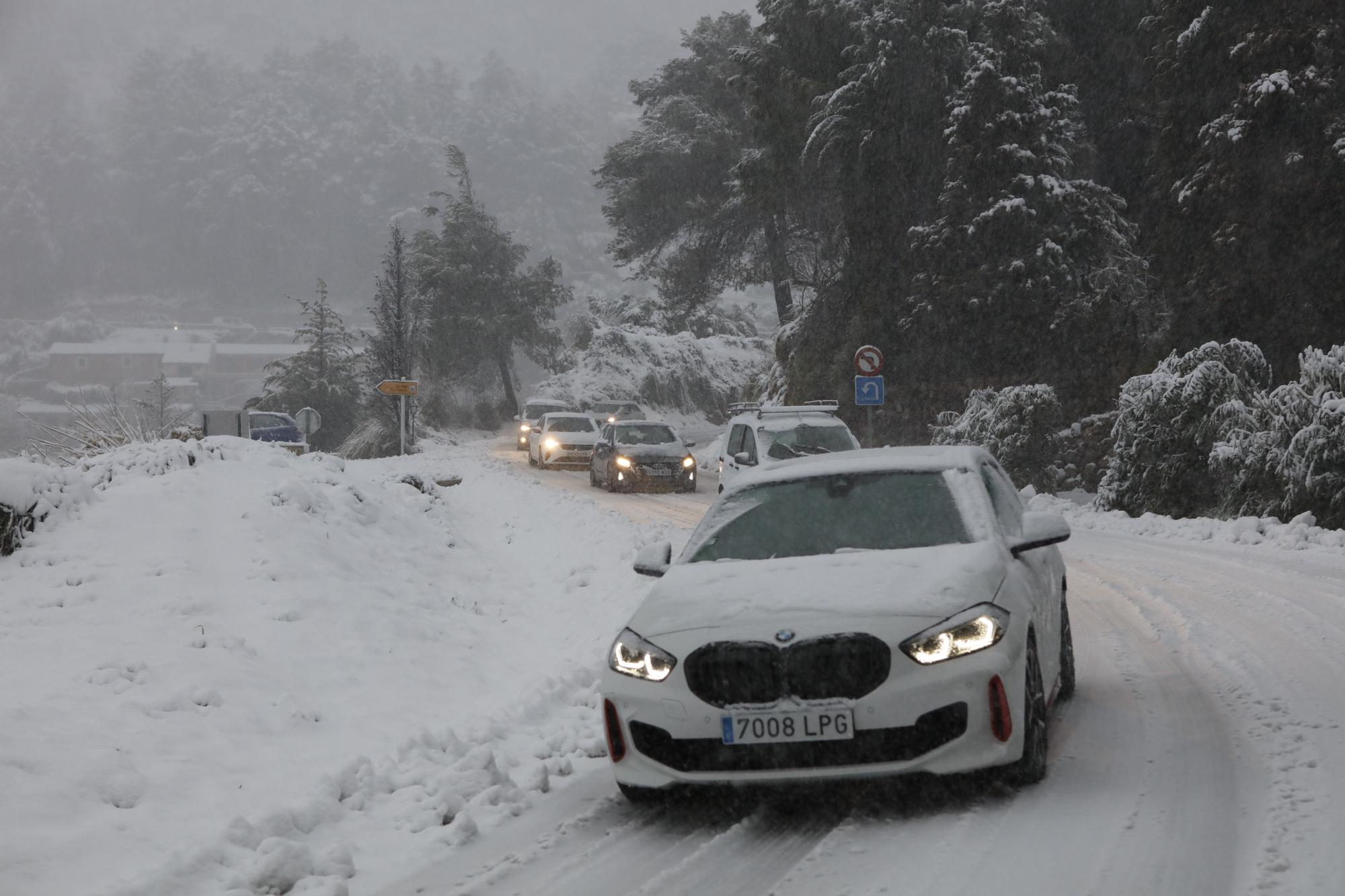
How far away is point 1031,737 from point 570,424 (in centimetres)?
3289

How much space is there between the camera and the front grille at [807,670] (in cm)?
460

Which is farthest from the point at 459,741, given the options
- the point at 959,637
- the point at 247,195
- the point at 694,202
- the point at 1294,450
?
the point at 247,195

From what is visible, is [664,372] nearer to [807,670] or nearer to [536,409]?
[536,409]

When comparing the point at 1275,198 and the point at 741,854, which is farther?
the point at 1275,198

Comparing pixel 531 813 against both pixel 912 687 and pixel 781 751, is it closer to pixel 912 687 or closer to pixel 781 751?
pixel 781 751

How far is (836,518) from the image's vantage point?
19.3 ft

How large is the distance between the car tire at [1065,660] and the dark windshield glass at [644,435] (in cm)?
2102

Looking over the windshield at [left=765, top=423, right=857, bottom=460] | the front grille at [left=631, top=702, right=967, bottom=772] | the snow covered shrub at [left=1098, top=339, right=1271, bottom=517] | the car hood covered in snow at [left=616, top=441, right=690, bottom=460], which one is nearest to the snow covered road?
the front grille at [left=631, top=702, right=967, bottom=772]

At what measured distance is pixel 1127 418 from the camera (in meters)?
20.0

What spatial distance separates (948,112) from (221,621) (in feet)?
86.2

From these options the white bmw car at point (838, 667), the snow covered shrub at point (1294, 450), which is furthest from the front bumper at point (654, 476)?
the white bmw car at point (838, 667)

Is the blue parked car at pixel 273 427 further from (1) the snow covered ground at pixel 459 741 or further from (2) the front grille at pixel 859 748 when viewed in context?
(2) the front grille at pixel 859 748

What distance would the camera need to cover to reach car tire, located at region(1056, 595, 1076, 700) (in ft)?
22.0

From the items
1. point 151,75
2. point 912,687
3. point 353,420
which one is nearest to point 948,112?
point 912,687
